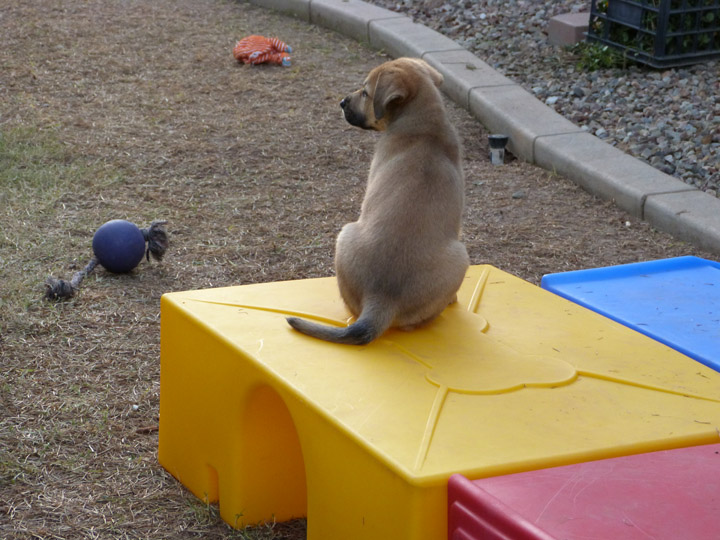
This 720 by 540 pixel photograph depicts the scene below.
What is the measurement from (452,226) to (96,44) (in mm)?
7143

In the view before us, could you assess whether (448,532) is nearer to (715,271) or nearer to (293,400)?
(293,400)

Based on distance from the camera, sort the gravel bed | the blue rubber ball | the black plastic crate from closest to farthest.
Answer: the blue rubber ball < the gravel bed < the black plastic crate

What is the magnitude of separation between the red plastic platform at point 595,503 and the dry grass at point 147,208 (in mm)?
1114

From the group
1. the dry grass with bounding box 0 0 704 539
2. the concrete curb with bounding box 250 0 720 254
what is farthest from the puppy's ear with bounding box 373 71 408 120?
the concrete curb with bounding box 250 0 720 254

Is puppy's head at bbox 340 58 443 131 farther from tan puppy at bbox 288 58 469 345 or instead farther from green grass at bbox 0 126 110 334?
green grass at bbox 0 126 110 334

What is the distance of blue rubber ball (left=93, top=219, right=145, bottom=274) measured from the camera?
16.2ft

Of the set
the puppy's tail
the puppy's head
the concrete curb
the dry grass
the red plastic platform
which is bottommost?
the dry grass

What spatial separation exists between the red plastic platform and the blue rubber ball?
3.06 m

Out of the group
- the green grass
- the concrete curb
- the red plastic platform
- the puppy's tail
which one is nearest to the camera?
the red plastic platform

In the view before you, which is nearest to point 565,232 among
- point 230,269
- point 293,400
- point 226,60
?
point 230,269

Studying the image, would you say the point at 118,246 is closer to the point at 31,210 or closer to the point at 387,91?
the point at 31,210

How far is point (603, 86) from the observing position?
799 cm

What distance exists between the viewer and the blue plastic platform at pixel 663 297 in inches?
139

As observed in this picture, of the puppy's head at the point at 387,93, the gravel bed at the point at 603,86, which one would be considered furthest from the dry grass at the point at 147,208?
the puppy's head at the point at 387,93
